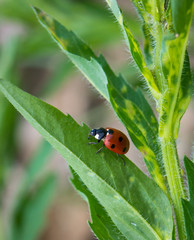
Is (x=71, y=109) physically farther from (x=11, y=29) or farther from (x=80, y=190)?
(x=80, y=190)

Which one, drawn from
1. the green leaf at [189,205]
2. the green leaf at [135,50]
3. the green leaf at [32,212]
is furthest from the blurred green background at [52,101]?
the green leaf at [189,205]

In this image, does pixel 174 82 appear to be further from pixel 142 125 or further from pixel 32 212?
pixel 32 212

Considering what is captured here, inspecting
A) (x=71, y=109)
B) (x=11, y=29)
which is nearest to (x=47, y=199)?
(x=71, y=109)

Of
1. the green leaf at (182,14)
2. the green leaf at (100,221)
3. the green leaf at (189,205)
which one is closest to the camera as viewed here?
the green leaf at (182,14)

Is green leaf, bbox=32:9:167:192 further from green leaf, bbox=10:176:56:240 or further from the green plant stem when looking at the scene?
green leaf, bbox=10:176:56:240

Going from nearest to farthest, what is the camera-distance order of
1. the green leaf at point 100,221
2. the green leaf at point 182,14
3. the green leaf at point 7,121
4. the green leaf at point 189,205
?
the green leaf at point 182,14
the green leaf at point 189,205
the green leaf at point 100,221
the green leaf at point 7,121

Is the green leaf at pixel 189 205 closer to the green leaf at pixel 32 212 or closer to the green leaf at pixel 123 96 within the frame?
the green leaf at pixel 123 96
